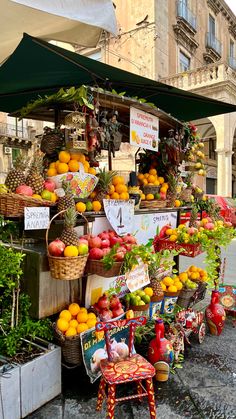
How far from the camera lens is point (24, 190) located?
2406mm

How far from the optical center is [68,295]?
2.86 metres

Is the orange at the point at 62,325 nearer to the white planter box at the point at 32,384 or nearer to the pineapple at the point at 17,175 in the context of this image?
the white planter box at the point at 32,384

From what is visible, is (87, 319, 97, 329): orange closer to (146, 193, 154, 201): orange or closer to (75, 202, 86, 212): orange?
(75, 202, 86, 212): orange

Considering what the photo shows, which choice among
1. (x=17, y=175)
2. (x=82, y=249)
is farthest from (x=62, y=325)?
(x=17, y=175)

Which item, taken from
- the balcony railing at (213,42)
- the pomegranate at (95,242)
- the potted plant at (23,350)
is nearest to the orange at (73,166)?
the pomegranate at (95,242)

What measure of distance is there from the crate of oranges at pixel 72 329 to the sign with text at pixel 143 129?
1.67 meters

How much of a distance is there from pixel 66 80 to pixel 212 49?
20856 mm

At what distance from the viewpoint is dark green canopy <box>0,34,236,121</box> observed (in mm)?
2705

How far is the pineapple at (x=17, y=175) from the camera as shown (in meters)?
2.47

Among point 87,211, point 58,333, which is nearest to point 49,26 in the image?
point 87,211

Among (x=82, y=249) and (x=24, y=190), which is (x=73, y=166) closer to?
(x=24, y=190)

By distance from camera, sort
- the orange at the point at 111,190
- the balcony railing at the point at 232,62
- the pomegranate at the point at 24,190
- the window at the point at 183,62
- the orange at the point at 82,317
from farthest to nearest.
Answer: the balcony railing at the point at 232,62
the window at the point at 183,62
the orange at the point at 111,190
the orange at the point at 82,317
the pomegranate at the point at 24,190

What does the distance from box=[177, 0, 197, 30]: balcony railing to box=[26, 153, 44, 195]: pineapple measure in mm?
17787

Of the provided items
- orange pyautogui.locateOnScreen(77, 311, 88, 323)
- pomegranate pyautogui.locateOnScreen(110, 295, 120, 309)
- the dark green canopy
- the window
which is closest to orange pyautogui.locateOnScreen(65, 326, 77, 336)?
orange pyautogui.locateOnScreen(77, 311, 88, 323)
